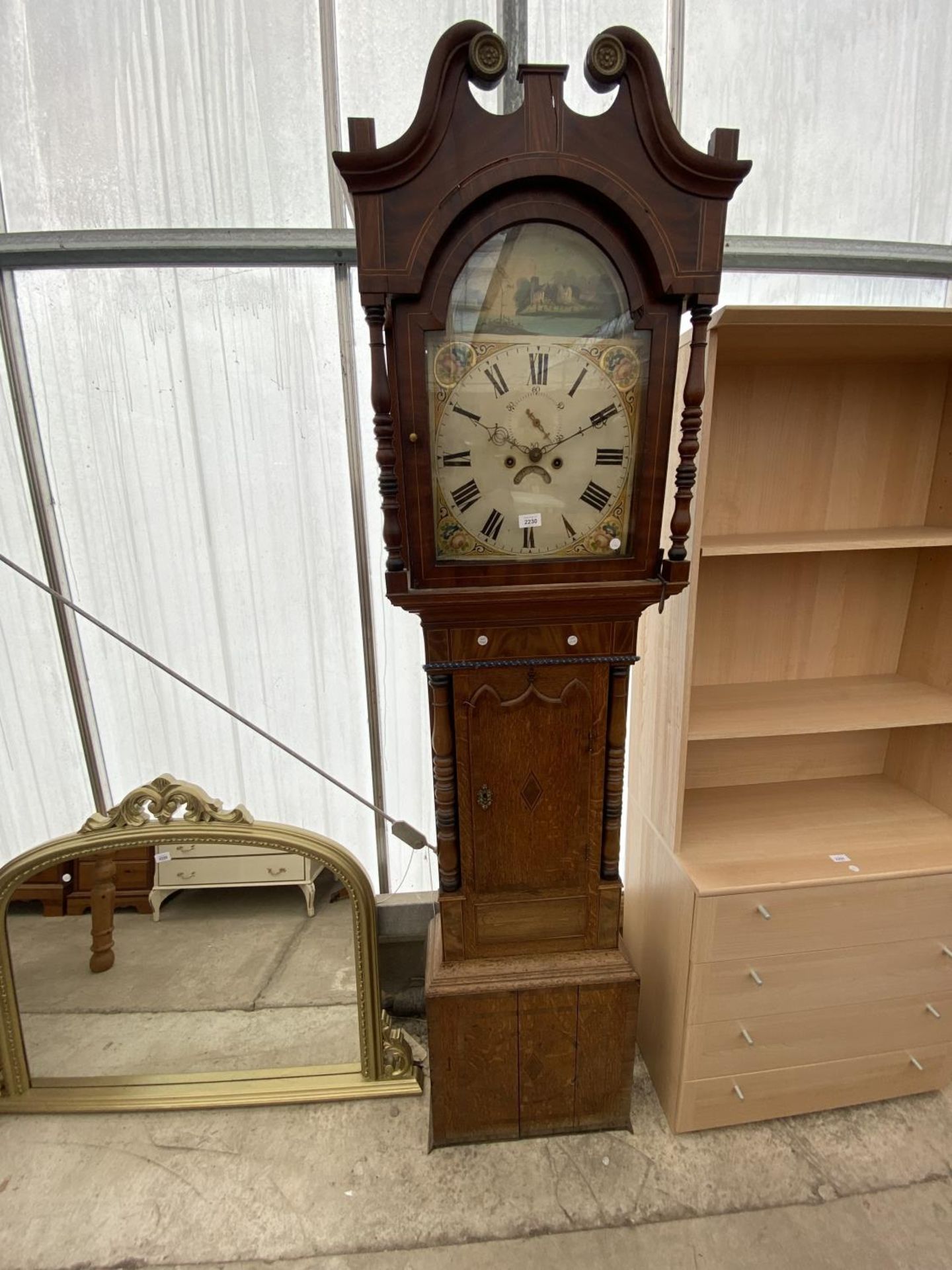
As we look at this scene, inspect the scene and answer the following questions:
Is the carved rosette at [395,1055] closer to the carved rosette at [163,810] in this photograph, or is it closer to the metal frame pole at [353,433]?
the metal frame pole at [353,433]

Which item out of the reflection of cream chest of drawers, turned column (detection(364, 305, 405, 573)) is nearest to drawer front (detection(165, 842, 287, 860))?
the reflection of cream chest of drawers

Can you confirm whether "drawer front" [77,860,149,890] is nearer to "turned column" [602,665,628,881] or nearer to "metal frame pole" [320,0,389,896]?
"metal frame pole" [320,0,389,896]

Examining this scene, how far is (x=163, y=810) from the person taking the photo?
1.46 m

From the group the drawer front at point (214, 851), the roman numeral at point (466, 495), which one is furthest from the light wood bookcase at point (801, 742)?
the drawer front at point (214, 851)

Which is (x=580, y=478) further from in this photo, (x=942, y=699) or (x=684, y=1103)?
(x=684, y=1103)

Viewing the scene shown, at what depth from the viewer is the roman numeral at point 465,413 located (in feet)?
3.29

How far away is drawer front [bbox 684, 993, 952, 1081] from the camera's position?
53.6 inches

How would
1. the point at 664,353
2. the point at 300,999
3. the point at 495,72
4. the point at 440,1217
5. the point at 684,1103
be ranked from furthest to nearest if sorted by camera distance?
1. the point at 300,999
2. the point at 684,1103
3. the point at 440,1217
4. the point at 664,353
5. the point at 495,72

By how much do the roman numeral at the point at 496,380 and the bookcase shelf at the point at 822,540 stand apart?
52 centimetres

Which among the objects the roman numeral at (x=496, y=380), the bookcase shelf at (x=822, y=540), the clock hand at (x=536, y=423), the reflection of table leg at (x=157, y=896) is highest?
the roman numeral at (x=496, y=380)

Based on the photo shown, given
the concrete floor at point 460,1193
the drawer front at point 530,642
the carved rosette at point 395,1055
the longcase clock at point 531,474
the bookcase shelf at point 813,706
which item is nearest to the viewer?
the longcase clock at point 531,474

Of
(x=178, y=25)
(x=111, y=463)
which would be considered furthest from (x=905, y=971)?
(x=178, y=25)

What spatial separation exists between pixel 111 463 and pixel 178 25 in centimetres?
101

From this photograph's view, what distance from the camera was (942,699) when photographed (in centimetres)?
146
